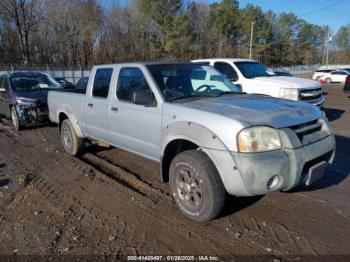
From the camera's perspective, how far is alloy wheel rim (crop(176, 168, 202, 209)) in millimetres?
3691

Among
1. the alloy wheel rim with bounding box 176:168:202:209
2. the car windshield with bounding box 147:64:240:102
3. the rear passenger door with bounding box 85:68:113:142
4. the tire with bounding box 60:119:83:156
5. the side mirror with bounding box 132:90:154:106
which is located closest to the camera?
the alloy wheel rim with bounding box 176:168:202:209

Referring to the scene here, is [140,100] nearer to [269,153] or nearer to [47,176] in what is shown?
[269,153]

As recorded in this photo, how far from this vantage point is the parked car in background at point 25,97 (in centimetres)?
937

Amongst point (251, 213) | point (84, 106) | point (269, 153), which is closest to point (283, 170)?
point (269, 153)

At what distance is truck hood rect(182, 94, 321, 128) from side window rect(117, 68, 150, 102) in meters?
0.90

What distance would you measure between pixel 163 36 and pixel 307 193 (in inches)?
2080

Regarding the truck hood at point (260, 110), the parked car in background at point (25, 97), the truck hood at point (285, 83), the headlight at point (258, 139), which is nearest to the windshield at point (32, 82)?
the parked car in background at point (25, 97)

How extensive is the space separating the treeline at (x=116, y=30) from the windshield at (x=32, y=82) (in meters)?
42.9

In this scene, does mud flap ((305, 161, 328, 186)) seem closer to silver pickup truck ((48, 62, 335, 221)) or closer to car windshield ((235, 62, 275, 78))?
silver pickup truck ((48, 62, 335, 221))

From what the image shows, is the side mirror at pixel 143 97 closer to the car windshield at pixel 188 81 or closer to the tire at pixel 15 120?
the car windshield at pixel 188 81

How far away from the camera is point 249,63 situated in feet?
33.6

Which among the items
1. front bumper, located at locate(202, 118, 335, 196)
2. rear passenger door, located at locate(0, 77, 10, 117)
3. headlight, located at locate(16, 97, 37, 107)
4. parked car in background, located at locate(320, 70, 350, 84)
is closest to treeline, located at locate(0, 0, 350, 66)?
parked car in background, located at locate(320, 70, 350, 84)

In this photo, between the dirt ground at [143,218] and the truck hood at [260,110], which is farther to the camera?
the truck hood at [260,110]

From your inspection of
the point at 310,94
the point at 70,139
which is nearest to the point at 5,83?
the point at 70,139
